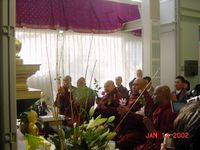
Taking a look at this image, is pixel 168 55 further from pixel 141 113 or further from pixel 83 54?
pixel 141 113

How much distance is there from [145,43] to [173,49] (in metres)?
0.98

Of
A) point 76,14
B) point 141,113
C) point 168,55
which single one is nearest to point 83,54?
point 76,14

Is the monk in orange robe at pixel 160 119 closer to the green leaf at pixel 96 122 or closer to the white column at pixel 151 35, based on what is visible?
the green leaf at pixel 96 122

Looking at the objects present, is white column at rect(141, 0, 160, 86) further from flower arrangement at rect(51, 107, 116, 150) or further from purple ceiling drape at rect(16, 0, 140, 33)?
flower arrangement at rect(51, 107, 116, 150)

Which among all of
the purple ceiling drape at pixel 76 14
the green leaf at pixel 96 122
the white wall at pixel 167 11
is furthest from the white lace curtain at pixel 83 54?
the green leaf at pixel 96 122

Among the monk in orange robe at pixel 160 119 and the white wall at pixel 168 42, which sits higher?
the white wall at pixel 168 42

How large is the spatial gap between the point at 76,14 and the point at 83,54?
2.36 feet

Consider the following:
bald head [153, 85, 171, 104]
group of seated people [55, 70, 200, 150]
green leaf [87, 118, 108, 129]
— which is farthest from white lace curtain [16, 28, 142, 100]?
green leaf [87, 118, 108, 129]

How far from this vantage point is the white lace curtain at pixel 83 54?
4488mm

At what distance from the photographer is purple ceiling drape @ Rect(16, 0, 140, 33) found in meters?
4.33

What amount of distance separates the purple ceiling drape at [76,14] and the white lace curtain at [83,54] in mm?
154

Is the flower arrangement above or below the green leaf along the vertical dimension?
below

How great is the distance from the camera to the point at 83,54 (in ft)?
16.4

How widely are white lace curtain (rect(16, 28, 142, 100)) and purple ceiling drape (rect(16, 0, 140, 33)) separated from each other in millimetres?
154
